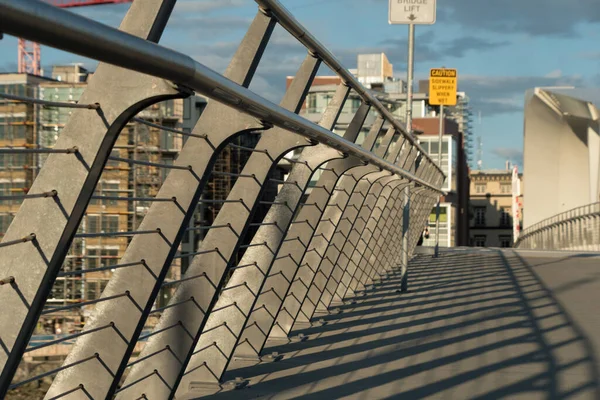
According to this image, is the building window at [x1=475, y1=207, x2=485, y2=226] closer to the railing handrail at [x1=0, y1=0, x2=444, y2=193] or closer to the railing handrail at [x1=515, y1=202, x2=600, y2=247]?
the railing handrail at [x1=515, y1=202, x2=600, y2=247]

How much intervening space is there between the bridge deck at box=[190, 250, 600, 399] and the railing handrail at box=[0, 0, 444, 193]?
81.8 inches

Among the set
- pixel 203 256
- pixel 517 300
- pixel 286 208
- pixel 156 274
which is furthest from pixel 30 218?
pixel 517 300

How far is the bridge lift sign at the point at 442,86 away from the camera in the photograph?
68.6ft

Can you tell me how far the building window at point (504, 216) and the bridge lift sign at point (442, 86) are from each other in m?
116

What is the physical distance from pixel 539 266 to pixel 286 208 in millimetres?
12477

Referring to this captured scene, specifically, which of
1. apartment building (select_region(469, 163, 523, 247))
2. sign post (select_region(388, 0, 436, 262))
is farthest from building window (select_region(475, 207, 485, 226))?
sign post (select_region(388, 0, 436, 262))

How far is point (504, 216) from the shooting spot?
13662cm

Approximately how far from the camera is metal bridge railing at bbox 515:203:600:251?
1511 inches

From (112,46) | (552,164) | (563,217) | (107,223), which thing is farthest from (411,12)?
(552,164)

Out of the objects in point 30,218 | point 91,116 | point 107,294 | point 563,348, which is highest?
point 91,116

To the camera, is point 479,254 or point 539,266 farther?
point 479,254

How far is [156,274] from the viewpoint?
3285 mm

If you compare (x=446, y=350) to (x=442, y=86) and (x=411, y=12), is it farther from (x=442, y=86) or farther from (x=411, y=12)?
(x=442, y=86)

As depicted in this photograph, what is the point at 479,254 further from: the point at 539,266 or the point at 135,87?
the point at 135,87
